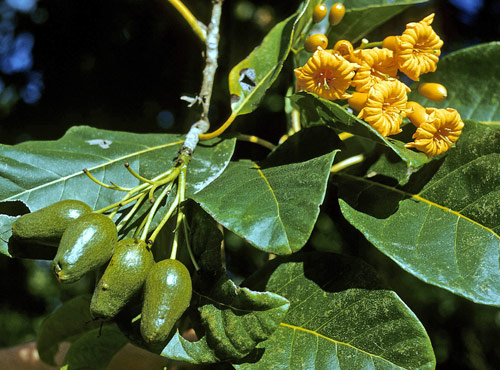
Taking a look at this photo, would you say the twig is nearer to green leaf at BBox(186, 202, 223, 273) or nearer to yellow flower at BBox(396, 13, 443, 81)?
green leaf at BBox(186, 202, 223, 273)

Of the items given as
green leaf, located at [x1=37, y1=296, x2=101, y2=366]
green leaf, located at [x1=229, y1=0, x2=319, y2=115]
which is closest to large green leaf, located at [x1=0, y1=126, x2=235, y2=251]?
green leaf, located at [x1=229, y1=0, x2=319, y2=115]

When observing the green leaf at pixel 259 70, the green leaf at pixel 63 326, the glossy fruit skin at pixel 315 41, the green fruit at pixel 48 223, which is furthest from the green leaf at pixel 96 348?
the glossy fruit skin at pixel 315 41

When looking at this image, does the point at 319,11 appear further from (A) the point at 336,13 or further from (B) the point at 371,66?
Result: (B) the point at 371,66

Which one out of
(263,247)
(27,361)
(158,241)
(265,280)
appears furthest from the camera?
(27,361)

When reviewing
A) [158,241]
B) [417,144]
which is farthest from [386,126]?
[158,241]

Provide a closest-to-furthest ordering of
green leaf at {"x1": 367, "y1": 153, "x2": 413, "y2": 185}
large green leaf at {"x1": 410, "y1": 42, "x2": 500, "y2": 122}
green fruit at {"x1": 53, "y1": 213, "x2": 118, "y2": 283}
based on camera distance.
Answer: green fruit at {"x1": 53, "y1": 213, "x2": 118, "y2": 283}, green leaf at {"x1": 367, "y1": 153, "x2": 413, "y2": 185}, large green leaf at {"x1": 410, "y1": 42, "x2": 500, "y2": 122}

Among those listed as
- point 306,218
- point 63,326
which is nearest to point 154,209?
point 306,218

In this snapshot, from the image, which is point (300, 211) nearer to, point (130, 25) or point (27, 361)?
point (130, 25)

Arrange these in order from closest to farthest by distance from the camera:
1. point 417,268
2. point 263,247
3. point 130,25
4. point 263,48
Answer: point 263,247
point 417,268
point 263,48
point 130,25
